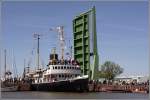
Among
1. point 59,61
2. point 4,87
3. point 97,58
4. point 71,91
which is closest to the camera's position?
point 71,91

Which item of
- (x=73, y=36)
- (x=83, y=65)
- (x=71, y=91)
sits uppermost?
Answer: (x=73, y=36)

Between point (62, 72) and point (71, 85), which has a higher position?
point (62, 72)

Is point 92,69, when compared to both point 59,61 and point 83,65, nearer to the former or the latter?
point 83,65

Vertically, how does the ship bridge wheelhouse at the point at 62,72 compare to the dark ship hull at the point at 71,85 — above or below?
above

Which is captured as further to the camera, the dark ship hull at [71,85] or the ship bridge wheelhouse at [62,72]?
the ship bridge wheelhouse at [62,72]

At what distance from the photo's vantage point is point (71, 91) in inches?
934

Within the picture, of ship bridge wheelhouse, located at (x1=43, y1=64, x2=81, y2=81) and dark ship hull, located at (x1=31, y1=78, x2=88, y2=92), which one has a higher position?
ship bridge wheelhouse, located at (x1=43, y1=64, x2=81, y2=81)

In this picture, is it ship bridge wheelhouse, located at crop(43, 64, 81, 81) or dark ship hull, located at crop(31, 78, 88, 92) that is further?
ship bridge wheelhouse, located at crop(43, 64, 81, 81)

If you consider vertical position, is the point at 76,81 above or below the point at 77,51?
below

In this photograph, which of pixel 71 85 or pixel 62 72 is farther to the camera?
pixel 62 72

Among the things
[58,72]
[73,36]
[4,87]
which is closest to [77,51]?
[73,36]

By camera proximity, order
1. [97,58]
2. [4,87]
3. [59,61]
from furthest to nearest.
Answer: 1. [4,87]
2. [97,58]
3. [59,61]

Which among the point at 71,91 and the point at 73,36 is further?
the point at 73,36

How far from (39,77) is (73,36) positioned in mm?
→ 4342
